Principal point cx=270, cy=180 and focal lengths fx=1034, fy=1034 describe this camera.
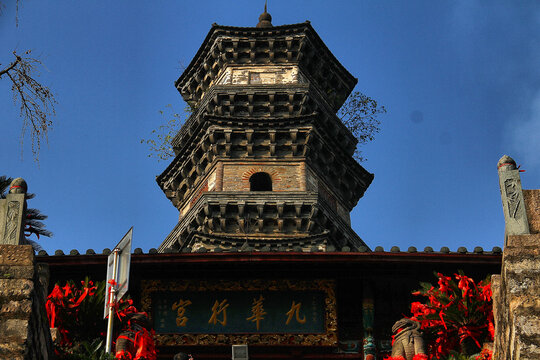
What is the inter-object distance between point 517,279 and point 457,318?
2.72 m

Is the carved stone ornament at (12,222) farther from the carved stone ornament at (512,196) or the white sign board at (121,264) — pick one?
the carved stone ornament at (512,196)

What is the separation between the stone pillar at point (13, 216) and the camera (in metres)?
16.3

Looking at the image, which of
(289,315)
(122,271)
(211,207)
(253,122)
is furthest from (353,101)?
(122,271)

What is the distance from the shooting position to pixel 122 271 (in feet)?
54.7

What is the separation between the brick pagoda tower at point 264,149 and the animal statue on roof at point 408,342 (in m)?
15.0

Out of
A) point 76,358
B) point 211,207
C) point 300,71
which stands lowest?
point 76,358

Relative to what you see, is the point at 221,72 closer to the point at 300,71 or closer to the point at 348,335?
the point at 300,71

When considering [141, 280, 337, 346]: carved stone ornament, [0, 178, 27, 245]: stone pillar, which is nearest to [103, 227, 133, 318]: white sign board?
[0, 178, 27, 245]: stone pillar

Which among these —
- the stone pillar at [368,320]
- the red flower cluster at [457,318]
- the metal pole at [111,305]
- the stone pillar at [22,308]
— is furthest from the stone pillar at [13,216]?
the stone pillar at [368,320]

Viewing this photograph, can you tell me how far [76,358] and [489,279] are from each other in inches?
284

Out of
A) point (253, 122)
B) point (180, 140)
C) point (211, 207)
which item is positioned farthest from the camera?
point (180, 140)

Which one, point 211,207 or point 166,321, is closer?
point 166,321

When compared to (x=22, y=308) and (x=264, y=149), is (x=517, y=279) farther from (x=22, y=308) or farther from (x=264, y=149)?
(x=264, y=149)

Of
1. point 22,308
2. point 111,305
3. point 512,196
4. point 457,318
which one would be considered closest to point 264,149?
point 457,318
